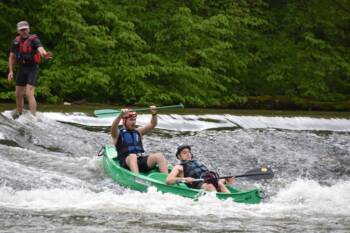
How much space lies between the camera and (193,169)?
383 inches

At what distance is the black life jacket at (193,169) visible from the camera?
9.68m

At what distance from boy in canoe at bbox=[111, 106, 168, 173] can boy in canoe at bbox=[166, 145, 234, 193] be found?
545 millimetres

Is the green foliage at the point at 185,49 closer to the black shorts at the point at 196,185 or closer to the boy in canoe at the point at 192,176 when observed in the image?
the boy in canoe at the point at 192,176

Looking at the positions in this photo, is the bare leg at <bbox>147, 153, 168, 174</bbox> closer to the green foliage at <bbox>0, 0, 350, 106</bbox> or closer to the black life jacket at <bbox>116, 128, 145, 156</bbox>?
the black life jacket at <bbox>116, 128, 145, 156</bbox>

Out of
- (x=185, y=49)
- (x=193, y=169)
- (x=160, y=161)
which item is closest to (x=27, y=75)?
(x=160, y=161)

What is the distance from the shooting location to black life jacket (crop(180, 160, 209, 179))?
9.68 metres

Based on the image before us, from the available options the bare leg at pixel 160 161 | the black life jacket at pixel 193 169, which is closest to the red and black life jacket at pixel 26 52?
the bare leg at pixel 160 161

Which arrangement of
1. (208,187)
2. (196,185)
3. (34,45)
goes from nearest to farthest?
(208,187), (196,185), (34,45)

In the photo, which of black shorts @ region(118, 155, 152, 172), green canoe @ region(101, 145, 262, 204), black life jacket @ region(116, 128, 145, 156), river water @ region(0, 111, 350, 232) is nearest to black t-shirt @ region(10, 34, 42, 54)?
river water @ region(0, 111, 350, 232)

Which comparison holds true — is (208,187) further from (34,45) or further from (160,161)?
(34,45)

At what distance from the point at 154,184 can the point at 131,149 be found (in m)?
1.32

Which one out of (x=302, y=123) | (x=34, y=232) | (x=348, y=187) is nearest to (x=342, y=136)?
(x=302, y=123)

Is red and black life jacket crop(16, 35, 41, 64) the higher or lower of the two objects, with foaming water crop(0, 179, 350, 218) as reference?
higher

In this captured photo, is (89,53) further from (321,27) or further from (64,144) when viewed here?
(321,27)
